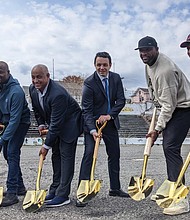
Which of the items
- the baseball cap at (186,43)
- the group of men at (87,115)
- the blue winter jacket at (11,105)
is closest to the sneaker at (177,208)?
the group of men at (87,115)

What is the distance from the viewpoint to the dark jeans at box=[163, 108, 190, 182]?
359 cm

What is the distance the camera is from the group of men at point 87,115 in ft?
11.6

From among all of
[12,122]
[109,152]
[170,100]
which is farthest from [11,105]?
[170,100]

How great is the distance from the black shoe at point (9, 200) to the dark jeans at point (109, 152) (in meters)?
0.85

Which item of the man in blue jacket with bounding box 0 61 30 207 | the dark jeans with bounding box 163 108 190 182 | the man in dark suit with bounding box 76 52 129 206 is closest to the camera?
the dark jeans with bounding box 163 108 190 182

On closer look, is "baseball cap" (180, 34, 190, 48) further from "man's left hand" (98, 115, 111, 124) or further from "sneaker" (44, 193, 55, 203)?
"sneaker" (44, 193, 55, 203)

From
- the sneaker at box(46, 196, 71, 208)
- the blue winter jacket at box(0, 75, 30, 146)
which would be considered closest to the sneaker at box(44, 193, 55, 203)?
the sneaker at box(46, 196, 71, 208)

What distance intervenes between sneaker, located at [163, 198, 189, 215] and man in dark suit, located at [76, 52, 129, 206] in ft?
3.03

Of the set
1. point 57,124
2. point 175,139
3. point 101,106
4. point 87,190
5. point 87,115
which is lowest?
point 87,190

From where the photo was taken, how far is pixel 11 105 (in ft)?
13.1

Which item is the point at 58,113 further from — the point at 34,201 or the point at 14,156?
the point at 34,201

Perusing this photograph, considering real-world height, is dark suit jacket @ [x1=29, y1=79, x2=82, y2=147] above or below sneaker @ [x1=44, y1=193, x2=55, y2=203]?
above

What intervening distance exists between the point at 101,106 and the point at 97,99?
12 cm

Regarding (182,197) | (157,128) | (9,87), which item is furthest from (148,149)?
(9,87)
